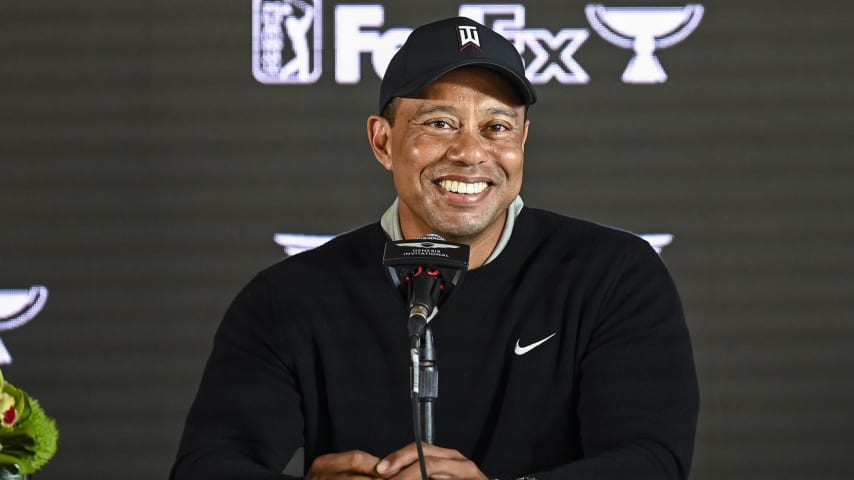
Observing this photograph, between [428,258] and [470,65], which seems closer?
[428,258]

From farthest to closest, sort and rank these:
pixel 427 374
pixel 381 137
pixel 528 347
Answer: pixel 381 137
pixel 528 347
pixel 427 374

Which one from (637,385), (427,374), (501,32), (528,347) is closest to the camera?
(427,374)

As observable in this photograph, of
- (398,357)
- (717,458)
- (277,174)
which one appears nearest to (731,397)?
(717,458)

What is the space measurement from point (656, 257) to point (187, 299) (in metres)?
1.77

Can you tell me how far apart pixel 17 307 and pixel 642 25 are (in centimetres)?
193

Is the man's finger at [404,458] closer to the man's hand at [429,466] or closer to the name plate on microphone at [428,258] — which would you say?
the man's hand at [429,466]

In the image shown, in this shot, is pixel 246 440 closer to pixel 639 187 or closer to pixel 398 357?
pixel 398 357

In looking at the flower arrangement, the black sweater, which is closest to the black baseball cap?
the black sweater

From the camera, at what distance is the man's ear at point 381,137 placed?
2344 mm

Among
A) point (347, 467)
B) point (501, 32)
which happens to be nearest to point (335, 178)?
point (501, 32)

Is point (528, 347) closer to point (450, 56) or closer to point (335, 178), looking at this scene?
point (450, 56)

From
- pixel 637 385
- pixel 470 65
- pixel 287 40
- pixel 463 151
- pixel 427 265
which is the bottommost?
pixel 637 385

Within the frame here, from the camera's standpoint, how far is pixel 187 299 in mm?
3588

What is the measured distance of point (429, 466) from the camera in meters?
1.74
